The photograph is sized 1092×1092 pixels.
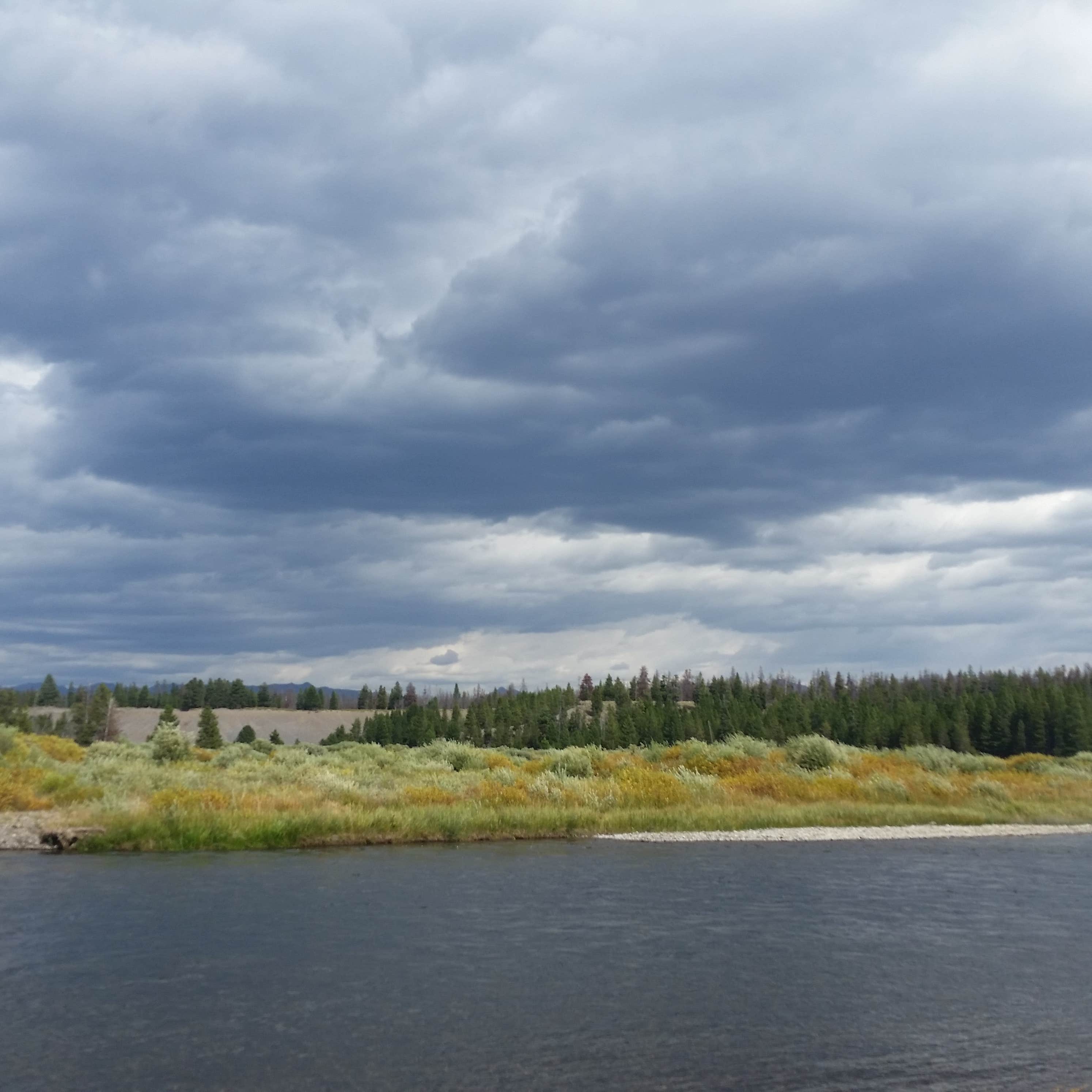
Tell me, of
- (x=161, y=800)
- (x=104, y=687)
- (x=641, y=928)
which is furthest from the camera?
(x=104, y=687)

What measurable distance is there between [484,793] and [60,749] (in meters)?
36.5

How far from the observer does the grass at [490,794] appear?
2991 centimetres

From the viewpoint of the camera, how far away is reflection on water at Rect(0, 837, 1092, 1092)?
10.7 m

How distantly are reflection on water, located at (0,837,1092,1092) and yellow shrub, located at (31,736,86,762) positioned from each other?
116 ft

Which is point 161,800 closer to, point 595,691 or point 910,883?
point 910,883

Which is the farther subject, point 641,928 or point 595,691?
point 595,691

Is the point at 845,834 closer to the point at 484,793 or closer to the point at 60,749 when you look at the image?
the point at 484,793

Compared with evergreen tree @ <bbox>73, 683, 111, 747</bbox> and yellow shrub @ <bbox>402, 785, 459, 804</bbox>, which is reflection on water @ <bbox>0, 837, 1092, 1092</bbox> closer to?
yellow shrub @ <bbox>402, 785, 459, 804</bbox>

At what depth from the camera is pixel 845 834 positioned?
113 ft

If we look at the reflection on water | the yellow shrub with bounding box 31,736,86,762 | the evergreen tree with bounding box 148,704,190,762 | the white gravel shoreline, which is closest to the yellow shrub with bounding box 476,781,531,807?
the white gravel shoreline

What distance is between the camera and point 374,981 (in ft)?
46.5

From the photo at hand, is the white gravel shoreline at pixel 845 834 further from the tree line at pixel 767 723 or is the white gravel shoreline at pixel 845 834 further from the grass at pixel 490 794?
the tree line at pixel 767 723

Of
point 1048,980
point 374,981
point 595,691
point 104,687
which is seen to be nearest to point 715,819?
point 1048,980

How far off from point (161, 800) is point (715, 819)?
19.6 metres
